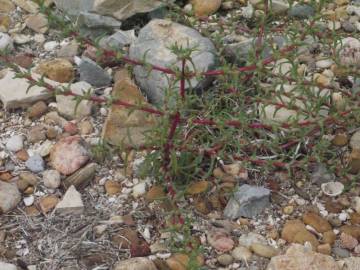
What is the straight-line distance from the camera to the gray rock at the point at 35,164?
277 centimetres

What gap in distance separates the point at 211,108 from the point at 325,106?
506mm

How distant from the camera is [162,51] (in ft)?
10.4

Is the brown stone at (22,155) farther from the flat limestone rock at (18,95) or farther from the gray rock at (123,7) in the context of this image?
the gray rock at (123,7)

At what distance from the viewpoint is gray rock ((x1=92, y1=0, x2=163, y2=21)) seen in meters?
3.49

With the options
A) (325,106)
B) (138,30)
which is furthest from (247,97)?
(138,30)

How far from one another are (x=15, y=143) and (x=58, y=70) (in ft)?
1.64

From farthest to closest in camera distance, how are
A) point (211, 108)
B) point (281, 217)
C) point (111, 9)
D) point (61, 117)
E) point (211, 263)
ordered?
1. point (111, 9)
2. point (61, 117)
3. point (211, 108)
4. point (281, 217)
5. point (211, 263)

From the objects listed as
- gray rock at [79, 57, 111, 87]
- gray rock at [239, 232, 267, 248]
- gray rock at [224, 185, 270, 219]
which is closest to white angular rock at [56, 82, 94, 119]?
gray rock at [79, 57, 111, 87]

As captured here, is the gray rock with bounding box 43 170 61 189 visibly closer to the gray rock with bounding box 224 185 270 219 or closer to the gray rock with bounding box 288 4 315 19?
the gray rock with bounding box 224 185 270 219

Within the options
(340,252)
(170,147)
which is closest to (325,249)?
(340,252)

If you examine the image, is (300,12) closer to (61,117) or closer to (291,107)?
(291,107)

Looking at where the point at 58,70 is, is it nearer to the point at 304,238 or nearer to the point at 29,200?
the point at 29,200

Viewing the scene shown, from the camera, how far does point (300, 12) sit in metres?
3.54

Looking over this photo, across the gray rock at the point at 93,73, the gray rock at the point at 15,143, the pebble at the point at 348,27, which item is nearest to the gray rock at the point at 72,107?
the gray rock at the point at 93,73
